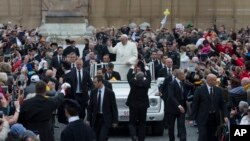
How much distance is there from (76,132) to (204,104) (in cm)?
582

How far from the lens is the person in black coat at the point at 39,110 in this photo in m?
16.2

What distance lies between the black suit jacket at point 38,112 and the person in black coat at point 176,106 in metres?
4.73

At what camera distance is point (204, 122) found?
761 inches

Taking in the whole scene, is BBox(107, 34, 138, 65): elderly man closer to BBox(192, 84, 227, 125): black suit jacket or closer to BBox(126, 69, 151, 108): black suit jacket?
BBox(126, 69, 151, 108): black suit jacket

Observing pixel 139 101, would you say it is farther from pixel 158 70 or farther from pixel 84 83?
pixel 158 70

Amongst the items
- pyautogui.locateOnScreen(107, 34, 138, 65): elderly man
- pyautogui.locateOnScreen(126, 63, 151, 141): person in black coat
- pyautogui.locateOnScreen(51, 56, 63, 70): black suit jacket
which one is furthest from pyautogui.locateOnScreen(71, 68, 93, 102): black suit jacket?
pyautogui.locateOnScreen(51, 56, 63, 70): black suit jacket

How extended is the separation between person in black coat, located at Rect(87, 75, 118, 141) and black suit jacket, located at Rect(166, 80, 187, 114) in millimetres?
1413

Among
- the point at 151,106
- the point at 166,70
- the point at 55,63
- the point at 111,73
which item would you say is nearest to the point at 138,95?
the point at 151,106

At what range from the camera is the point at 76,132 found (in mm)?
14016

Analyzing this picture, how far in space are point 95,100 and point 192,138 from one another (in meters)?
3.41

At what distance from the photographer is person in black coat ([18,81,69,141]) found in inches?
639

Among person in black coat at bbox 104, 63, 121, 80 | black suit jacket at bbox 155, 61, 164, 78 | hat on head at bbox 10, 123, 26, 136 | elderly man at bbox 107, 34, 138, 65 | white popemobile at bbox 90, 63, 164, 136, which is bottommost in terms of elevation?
white popemobile at bbox 90, 63, 164, 136

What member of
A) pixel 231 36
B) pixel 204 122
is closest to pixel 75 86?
pixel 204 122

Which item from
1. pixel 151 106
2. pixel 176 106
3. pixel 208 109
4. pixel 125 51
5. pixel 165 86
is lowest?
pixel 151 106
